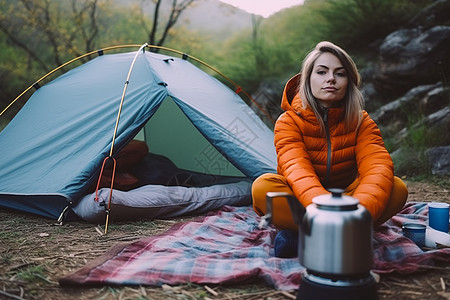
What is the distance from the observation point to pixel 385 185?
193 centimetres

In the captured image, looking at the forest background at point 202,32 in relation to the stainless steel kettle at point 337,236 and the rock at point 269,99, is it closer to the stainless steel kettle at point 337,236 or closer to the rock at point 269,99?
the rock at point 269,99

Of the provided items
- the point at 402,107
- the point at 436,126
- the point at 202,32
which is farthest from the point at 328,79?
the point at 202,32

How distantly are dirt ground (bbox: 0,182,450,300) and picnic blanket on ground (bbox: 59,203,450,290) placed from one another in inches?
1.5

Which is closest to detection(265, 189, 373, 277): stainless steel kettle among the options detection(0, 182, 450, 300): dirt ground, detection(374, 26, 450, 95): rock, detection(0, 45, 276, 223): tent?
detection(0, 182, 450, 300): dirt ground

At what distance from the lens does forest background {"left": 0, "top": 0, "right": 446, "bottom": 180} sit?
22.3 ft

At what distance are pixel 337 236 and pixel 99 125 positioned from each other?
7.16ft

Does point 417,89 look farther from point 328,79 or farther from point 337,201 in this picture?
point 337,201

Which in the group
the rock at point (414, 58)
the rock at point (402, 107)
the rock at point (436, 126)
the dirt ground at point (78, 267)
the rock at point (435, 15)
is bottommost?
the dirt ground at point (78, 267)

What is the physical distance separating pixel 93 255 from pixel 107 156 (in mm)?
862

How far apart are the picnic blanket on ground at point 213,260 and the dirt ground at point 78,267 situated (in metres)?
0.04

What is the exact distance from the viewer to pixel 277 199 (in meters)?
1.99

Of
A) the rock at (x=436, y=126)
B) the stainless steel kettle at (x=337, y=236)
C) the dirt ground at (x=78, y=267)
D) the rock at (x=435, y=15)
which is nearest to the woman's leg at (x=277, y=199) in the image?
the dirt ground at (x=78, y=267)

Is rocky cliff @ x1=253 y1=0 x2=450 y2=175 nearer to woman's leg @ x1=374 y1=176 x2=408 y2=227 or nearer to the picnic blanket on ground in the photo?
the picnic blanket on ground

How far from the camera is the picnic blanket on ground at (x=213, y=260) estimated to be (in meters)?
1.76
